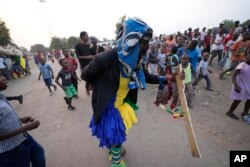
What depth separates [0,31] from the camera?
2109 cm

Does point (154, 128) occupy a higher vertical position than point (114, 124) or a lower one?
lower

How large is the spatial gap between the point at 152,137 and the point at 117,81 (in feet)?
6.41

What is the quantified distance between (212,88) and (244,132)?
3.08m

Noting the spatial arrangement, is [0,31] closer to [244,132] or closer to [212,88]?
[212,88]

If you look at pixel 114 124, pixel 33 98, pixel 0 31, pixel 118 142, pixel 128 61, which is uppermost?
pixel 0 31

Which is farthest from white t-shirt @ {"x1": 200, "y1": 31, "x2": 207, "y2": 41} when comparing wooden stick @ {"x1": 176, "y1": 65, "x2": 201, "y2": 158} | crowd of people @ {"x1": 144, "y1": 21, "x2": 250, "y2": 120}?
wooden stick @ {"x1": 176, "y1": 65, "x2": 201, "y2": 158}

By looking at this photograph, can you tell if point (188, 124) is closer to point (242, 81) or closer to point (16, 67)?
point (242, 81)

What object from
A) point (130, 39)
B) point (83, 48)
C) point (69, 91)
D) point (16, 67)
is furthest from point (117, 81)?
point (16, 67)

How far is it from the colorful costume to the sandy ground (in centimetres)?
87

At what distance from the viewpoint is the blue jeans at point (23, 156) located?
1820 mm

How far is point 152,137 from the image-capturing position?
3596mm

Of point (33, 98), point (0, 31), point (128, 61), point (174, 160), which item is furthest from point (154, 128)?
point (0, 31)

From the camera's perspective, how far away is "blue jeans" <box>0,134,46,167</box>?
1820mm

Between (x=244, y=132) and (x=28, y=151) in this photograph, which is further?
(x=244, y=132)
